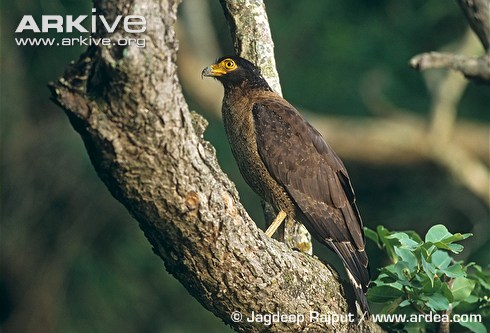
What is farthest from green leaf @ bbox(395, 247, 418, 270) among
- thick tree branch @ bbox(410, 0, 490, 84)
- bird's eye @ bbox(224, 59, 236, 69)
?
bird's eye @ bbox(224, 59, 236, 69)

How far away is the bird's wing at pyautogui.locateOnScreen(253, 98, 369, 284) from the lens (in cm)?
485

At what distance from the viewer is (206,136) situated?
10430mm

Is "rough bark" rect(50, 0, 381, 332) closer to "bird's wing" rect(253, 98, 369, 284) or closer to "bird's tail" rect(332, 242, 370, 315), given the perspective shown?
"bird's tail" rect(332, 242, 370, 315)

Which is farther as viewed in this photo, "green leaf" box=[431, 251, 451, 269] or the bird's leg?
the bird's leg

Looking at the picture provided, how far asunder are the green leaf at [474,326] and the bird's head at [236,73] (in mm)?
1695

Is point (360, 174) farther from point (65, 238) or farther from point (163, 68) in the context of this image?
point (163, 68)

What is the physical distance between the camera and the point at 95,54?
122 inches

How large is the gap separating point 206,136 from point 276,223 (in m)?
5.65

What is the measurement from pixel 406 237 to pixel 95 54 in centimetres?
191

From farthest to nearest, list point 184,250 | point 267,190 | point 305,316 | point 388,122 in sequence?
point 388,122, point 267,190, point 305,316, point 184,250

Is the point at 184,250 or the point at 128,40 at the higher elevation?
the point at 128,40

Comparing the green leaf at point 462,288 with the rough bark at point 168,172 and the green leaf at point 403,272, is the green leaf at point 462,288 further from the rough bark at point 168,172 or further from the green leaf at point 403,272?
the rough bark at point 168,172

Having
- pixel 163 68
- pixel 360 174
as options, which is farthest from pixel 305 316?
pixel 360 174

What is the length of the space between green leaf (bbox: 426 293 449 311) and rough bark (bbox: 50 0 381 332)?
658 millimetres
